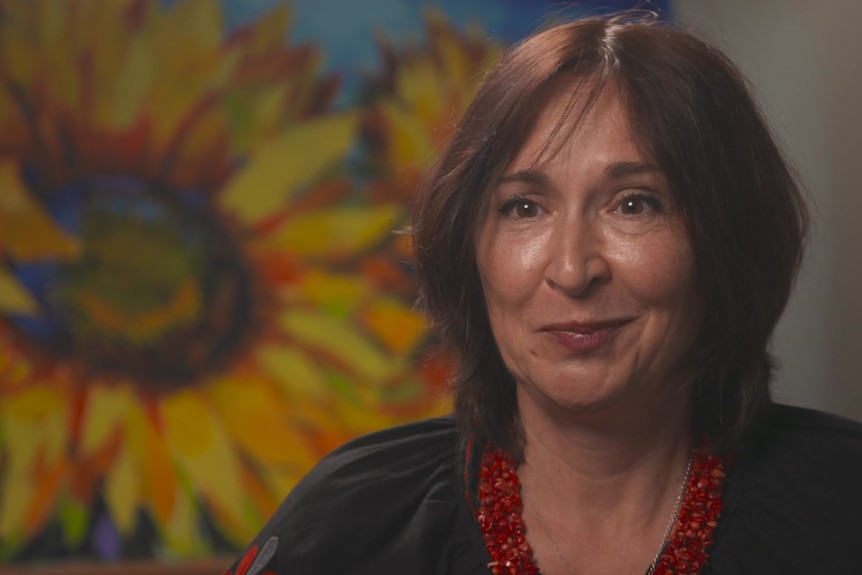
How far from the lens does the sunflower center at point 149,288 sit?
2430 mm

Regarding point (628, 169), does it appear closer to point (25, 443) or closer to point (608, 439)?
point (608, 439)

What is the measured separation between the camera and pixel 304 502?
5.13 ft

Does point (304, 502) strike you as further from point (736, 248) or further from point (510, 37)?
point (510, 37)

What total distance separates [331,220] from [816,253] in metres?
0.99

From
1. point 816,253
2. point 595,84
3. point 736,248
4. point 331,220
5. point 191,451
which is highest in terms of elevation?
point 595,84

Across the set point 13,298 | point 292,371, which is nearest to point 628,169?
point 292,371

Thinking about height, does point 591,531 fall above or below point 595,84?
below

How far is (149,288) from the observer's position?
246 cm

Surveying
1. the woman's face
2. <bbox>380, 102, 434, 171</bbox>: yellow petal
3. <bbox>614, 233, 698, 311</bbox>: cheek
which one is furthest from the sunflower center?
<bbox>614, 233, 698, 311</bbox>: cheek

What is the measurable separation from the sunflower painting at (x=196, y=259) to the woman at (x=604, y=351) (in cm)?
89

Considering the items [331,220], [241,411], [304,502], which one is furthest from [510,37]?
[304,502]

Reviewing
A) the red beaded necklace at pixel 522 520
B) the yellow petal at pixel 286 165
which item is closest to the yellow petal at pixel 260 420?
the yellow petal at pixel 286 165

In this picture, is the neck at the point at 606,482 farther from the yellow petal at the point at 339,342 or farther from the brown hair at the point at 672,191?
the yellow petal at the point at 339,342

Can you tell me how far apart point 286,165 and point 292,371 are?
43 centimetres
